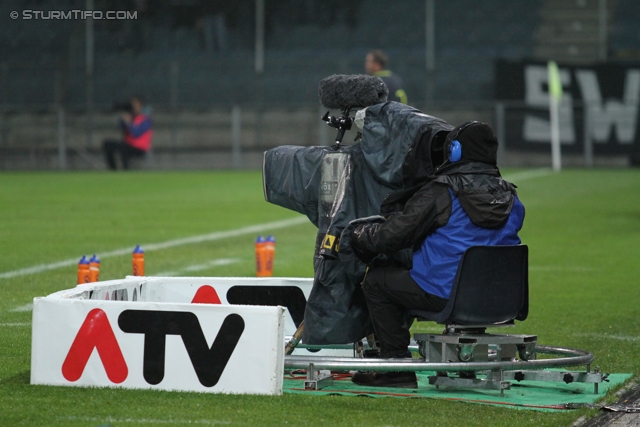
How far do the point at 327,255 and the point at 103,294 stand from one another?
1355mm

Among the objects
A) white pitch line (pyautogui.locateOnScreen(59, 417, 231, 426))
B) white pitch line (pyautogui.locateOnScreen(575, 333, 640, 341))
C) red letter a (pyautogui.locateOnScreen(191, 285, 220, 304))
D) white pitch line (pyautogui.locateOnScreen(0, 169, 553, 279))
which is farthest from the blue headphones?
white pitch line (pyautogui.locateOnScreen(0, 169, 553, 279))

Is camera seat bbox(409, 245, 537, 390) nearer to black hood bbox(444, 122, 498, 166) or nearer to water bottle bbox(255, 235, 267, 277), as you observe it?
black hood bbox(444, 122, 498, 166)

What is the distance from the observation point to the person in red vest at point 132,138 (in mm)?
30875

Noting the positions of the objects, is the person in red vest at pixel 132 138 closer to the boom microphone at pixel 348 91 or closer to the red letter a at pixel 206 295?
the red letter a at pixel 206 295

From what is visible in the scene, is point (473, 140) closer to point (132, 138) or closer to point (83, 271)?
Answer: point (83, 271)

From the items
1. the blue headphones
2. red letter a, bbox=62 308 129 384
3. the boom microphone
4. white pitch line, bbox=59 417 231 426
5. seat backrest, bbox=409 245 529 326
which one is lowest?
white pitch line, bbox=59 417 231 426

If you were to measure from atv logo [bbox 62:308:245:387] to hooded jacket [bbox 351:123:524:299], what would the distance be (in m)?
0.87

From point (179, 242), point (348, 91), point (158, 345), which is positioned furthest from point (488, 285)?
point (179, 242)

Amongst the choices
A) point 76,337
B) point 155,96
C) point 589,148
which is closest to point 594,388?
point 76,337

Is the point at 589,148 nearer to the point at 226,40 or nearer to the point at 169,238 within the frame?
the point at 226,40

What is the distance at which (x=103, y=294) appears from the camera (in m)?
6.66

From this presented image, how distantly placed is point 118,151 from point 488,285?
26632 millimetres

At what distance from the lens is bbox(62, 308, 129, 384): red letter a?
5.91 m

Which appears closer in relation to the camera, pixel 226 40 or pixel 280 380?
pixel 280 380
